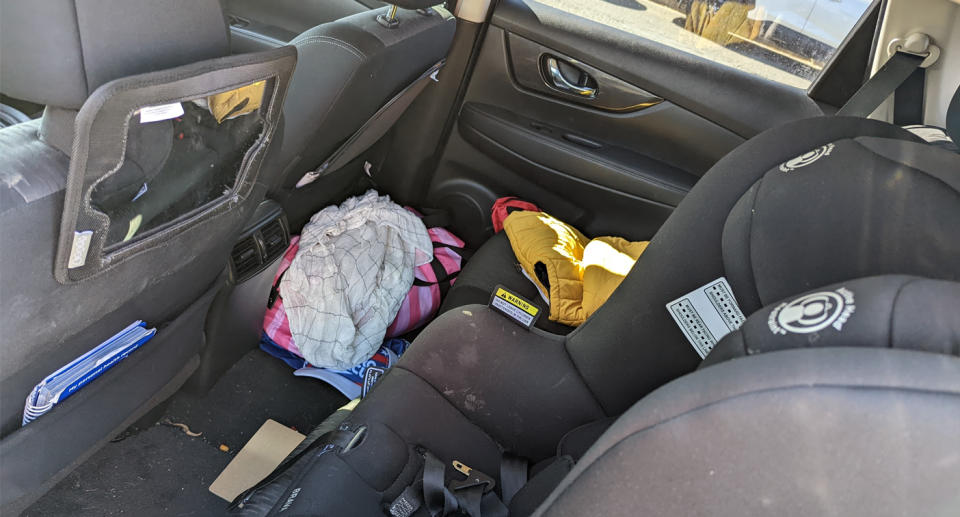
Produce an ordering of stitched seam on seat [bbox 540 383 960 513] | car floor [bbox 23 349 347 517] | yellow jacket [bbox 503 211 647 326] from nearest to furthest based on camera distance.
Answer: stitched seam on seat [bbox 540 383 960 513]
car floor [bbox 23 349 347 517]
yellow jacket [bbox 503 211 647 326]

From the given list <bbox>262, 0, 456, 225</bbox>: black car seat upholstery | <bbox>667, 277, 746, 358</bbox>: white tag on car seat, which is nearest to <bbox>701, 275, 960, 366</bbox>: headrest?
<bbox>667, 277, 746, 358</bbox>: white tag on car seat

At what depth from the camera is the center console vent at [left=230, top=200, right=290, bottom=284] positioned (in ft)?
5.29

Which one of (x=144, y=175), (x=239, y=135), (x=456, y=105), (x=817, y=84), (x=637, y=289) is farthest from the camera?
(x=456, y=105)

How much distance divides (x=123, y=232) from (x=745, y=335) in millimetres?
786

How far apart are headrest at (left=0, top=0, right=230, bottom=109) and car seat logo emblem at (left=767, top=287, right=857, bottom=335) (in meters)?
0.78

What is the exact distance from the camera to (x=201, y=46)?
952mm

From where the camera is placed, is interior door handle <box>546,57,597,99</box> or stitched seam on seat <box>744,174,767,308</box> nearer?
stitched seam on seat <box>744,174,767,308</box>

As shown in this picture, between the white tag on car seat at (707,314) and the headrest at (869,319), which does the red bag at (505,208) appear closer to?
the white tag on car seat at (707,314)

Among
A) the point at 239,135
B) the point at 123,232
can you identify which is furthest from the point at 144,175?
the point at 239,135

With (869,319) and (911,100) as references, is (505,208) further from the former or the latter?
(869,319)

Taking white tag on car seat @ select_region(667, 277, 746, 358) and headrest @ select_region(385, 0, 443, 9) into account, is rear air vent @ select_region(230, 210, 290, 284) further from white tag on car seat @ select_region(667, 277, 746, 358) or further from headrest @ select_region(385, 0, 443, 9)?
white tag on car seat @ select_region(667, 277, 746, 358)

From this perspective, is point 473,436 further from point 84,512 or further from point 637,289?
point 84,512

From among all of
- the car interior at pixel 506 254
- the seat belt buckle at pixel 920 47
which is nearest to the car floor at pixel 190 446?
the car interior at pixel 506 254

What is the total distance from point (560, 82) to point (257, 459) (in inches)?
55.0
